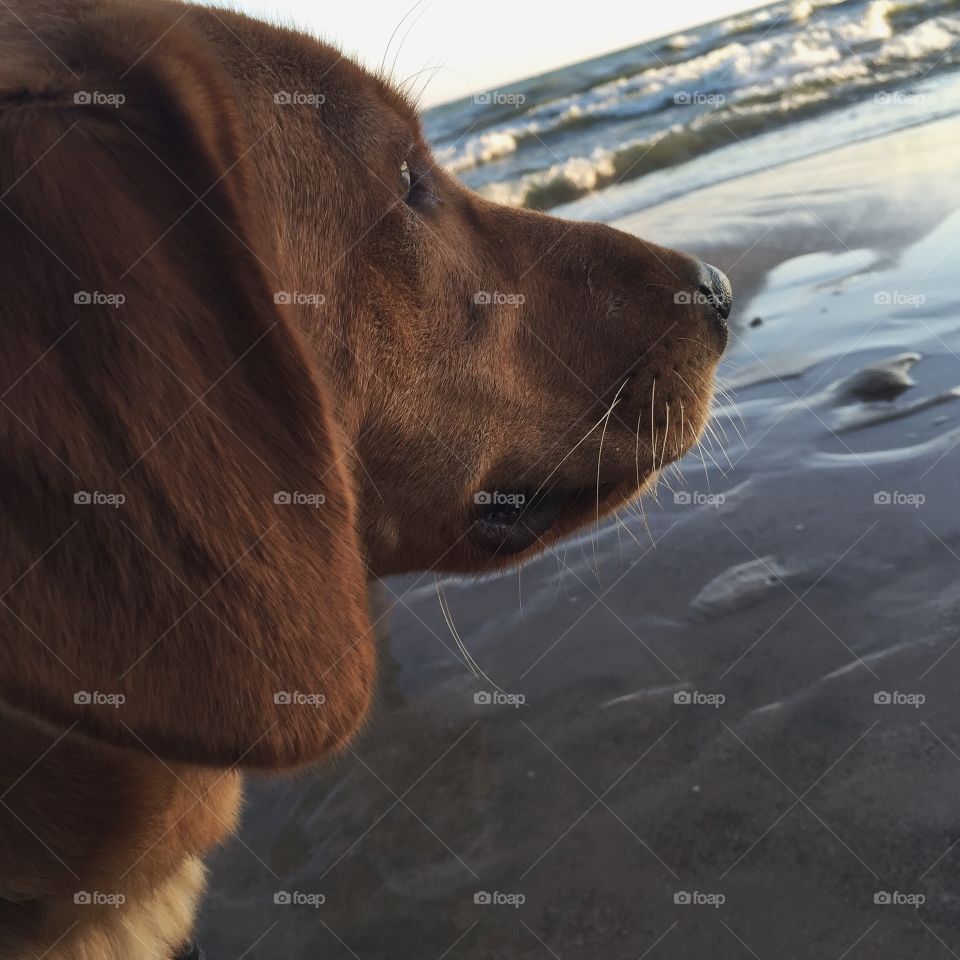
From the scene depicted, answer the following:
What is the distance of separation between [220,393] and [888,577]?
7.75 feet

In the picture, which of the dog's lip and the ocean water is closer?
the dog's lip

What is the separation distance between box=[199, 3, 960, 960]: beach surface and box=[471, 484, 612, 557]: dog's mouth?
484 mm

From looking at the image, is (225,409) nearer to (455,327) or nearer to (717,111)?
(455,327)

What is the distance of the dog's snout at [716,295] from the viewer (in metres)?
2.37

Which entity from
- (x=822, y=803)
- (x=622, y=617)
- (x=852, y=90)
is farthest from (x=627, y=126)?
(x=822, y=803)

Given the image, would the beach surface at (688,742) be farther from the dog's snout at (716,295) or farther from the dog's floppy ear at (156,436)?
the dog's floppy ear at (156,436)

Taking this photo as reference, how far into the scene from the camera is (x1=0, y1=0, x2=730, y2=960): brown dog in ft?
4.27

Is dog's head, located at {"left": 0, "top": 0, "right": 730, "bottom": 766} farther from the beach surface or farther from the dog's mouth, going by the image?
the beach surface

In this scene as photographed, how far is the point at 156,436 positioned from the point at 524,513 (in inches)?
41.2

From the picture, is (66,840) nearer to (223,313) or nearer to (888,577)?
(223,313)

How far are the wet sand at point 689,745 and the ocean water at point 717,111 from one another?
502 centimetres

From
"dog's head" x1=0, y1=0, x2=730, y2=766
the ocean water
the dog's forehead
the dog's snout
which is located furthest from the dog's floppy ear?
the ocean water

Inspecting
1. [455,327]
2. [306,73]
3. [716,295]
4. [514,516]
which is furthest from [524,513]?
[306,73]

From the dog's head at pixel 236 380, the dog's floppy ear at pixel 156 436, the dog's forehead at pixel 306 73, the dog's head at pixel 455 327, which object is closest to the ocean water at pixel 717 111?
the dog's head at pixel 455 327
